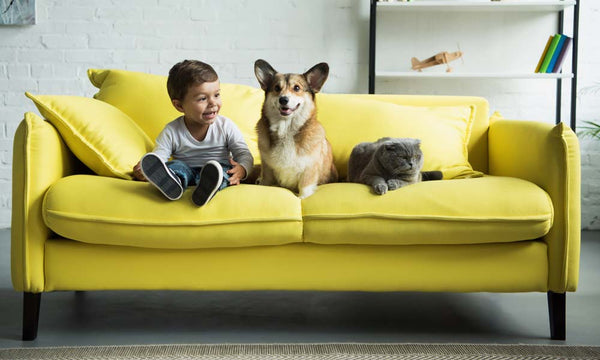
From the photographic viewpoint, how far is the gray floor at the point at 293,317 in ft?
6.15

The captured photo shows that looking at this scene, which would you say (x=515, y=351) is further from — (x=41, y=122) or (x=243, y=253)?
(x=41, y=122)

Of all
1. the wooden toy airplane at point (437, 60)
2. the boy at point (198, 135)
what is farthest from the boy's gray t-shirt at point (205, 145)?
the wooden toy airplane at point (437, 60)

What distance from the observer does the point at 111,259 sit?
6.06 feet

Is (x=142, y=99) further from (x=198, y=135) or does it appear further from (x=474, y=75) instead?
(x=474, y=75)

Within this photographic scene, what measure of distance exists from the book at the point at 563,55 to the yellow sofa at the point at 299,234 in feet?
5.86

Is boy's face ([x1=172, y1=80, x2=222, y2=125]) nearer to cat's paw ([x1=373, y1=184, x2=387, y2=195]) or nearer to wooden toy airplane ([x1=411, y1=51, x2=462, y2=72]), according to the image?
cat's paw ([x1=373, y1=184, x2=387, y2=195])

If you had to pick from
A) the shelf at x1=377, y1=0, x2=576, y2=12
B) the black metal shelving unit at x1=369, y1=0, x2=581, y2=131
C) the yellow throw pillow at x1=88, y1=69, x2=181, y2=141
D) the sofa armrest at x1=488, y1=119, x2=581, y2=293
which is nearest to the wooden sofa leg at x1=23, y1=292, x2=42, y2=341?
the yellow throw pillow at x1=88, y1=69, x2=181, y2=141

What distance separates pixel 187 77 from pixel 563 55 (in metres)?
2.41

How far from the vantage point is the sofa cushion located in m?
2.43

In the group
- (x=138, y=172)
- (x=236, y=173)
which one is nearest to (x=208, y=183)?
(x=236, y=173)

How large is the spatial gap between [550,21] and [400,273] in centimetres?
261

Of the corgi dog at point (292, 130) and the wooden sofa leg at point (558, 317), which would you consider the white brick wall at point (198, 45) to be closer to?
the corgi dog at point (292, 130)

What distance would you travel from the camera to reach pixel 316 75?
6.59 ft

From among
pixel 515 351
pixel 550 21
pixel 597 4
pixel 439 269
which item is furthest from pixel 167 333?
pixel 597 4
